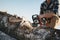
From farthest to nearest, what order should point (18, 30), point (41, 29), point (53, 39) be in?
point (18, 30), point (41, 29), point (53, 39)

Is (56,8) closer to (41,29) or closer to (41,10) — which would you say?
(41,10)

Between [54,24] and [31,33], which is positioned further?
[54,24]

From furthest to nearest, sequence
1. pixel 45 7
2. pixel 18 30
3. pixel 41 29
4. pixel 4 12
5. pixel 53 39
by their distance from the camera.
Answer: pixel 45 7 → pixel 4 12 → pixel 18 30 → pixel 41 29 → pixel 53 39

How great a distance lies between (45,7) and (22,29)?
1.80 m

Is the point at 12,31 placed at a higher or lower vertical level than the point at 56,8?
lower

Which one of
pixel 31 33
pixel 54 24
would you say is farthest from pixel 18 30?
pixel 54 24

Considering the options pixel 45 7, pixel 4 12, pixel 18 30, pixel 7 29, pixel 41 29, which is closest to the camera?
pixel 41 29

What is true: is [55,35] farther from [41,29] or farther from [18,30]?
[18,30]

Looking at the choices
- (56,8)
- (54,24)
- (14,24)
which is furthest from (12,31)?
(56,8)

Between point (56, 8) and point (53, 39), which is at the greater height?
point (56, 8)

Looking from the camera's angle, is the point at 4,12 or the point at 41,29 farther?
the point at 4,12

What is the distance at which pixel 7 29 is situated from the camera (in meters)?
6.00

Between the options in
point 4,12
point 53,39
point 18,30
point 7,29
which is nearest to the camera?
point 53,39

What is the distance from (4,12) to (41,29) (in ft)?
5.72
